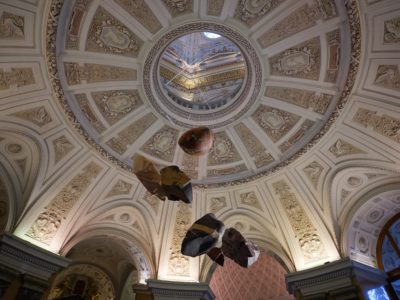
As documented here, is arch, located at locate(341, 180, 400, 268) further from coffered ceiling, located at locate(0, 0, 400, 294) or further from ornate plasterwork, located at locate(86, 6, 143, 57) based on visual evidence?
ornate plasterwork, located at locate(86, 6, 143, 57)

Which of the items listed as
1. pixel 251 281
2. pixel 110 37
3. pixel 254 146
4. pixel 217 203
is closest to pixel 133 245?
pixel 217 203

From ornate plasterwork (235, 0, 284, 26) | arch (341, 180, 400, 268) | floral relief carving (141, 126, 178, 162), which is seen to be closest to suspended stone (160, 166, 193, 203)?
ornate plasterwork (235, 0, 284, 26)

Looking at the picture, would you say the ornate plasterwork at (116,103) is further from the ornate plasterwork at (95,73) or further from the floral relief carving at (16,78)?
the floral relief carving at (16,78)

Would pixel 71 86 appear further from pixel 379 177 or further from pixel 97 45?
pixel 379 177

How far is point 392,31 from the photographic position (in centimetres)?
688

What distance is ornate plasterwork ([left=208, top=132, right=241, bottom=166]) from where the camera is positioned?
393 inches

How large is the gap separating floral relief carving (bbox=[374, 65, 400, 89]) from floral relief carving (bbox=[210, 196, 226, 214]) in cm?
558

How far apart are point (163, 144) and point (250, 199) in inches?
130

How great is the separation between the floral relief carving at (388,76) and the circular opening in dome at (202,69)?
12.8 ft

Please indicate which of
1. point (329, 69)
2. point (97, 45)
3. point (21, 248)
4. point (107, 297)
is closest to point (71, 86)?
point (97, 45)

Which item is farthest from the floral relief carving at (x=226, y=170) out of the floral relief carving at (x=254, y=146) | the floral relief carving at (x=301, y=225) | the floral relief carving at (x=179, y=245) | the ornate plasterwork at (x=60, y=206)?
the ornate plasterwork at (x=60, y=206)

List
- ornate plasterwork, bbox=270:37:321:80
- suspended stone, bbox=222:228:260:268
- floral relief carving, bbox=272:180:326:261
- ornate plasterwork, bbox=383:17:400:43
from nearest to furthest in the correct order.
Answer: suspended stone, bbox=222:228:260:268 → ornate plasterwork, bbox=383:17:400:43 → ornate plasterwork, bbox=270:37:321:80 → floral relief carving, bbox=272:180:326:261

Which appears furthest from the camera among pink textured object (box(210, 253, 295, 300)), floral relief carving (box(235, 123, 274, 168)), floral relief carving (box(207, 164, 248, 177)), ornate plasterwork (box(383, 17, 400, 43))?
pink textured object (box(210, 253, 295, 300))

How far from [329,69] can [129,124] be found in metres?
5.58
